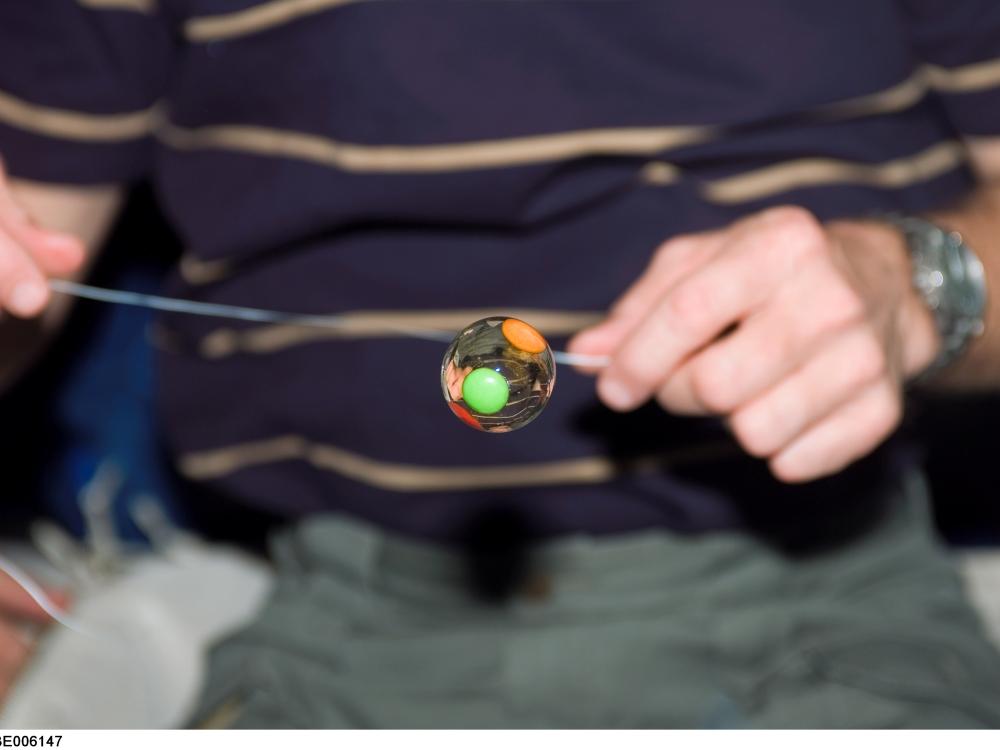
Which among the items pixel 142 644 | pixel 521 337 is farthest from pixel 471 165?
pixel 142 644

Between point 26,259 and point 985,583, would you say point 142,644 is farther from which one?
point 985,583

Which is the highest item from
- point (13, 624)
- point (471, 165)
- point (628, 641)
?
point (471, 165)

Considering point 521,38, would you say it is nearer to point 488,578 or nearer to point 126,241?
point 488,578

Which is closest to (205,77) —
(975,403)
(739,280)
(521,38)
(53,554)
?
(521,38)

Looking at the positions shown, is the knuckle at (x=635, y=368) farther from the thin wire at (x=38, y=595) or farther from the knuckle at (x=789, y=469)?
the thin wire at (x=38, y=595)

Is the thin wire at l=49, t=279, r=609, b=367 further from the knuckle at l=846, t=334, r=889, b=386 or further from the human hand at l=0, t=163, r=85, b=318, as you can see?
the knuckle at l=846, t=334, r=889, b=386

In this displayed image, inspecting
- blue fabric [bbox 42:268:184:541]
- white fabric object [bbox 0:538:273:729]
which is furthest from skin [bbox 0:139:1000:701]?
blue fabric [bbox 42:268:184:541]
